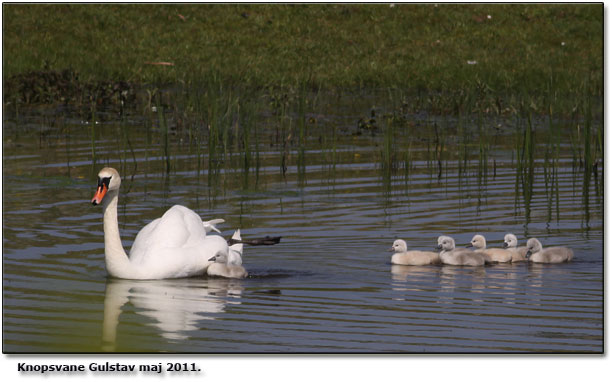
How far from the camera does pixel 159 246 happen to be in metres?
10.7

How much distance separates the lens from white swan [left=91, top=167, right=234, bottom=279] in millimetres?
10508

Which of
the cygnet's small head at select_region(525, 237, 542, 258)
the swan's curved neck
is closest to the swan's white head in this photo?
the swan's curved neck

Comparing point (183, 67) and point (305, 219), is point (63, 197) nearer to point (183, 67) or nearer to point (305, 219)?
point (305, 219)

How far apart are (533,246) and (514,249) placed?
0.17 meters

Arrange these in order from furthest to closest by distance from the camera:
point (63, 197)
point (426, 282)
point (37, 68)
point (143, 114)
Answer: point (37, 68), point (143, 114), point (63, 197), point (426, 282)

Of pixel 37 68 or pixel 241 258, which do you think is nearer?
pixel 241 258

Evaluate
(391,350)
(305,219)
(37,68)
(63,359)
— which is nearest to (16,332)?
(63,359)

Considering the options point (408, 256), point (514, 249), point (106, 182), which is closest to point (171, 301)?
point (106, 182)

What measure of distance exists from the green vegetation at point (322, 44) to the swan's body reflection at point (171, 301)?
13.2 metres

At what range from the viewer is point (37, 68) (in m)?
25.0

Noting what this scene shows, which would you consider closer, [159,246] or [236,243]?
Result: [159,246]

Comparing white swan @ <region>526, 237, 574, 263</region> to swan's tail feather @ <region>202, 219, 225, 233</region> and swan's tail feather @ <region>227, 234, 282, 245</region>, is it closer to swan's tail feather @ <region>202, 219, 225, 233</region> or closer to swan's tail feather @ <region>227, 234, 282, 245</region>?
swan's tail feather @ <region>227, 234, 282, 245</region>

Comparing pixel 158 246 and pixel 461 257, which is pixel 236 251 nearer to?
pixel 158 246

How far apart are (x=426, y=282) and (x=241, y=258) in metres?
1.77
